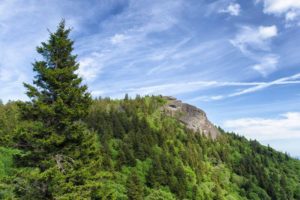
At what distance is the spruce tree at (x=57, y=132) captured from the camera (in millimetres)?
21891

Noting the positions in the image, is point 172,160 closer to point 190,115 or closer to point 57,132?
point 190,115

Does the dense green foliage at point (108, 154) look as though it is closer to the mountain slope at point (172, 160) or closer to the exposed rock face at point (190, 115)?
the mountain slope at point (172, 160)

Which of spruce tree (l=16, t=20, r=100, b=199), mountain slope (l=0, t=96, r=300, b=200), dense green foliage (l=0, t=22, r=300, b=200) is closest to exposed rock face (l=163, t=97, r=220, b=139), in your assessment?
mountain slope (l=0, t=96, r=300, b=200)

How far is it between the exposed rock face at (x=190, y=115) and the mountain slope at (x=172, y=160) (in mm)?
998

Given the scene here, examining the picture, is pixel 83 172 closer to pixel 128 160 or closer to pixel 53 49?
pixel 53 49

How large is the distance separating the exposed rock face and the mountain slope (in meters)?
1.00

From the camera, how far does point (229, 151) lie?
177m

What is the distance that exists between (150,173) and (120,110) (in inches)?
2348

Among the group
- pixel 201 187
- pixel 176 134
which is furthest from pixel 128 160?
pixel 176 134

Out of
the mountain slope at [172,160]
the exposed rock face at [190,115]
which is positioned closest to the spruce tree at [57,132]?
the mountain slope at [172,160]

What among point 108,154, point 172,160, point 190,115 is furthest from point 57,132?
point 190,115

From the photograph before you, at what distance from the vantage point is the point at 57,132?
23.7 metres

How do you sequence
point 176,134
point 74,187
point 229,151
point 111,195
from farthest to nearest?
point 229,151
point 176,134
point 111,195
point 74,187

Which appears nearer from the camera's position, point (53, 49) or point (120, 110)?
point (53, 49)
